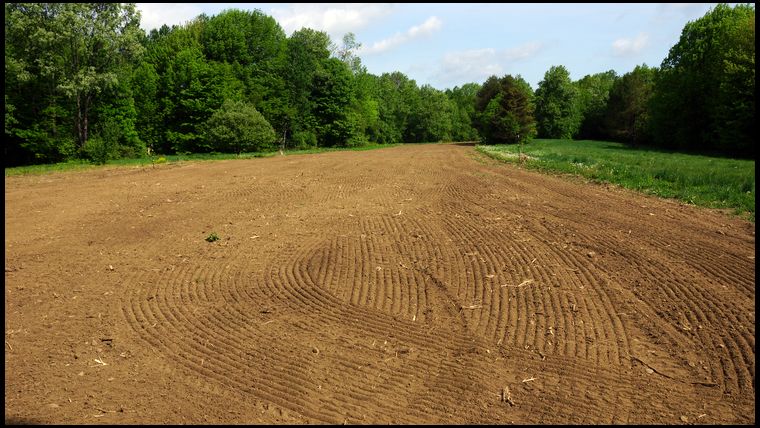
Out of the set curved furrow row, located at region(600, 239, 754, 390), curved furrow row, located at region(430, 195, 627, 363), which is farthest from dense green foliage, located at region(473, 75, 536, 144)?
curved furrow row, located at region(600, 239, 754, 390)

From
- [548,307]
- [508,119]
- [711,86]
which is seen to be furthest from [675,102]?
[548,307]

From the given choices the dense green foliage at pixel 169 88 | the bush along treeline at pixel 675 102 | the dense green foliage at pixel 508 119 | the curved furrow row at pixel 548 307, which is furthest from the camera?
the dense green foliage at pixel 508 119

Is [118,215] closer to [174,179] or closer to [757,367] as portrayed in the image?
[174,179]

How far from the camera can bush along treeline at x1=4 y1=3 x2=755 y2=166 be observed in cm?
3584

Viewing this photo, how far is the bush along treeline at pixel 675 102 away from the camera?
37.2 metres

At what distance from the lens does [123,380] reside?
482 cm

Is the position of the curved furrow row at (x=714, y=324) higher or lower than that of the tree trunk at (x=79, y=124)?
lower

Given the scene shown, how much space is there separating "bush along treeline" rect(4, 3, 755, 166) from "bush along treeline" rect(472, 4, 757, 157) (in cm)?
16

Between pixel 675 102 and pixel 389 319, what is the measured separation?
51305 millimetres

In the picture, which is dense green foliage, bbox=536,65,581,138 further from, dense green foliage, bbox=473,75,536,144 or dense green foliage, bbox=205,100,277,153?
dense green foliage, bbox=205,100,277,153

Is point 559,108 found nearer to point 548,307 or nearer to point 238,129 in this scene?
point 238,129

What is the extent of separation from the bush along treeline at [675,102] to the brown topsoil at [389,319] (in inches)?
1340

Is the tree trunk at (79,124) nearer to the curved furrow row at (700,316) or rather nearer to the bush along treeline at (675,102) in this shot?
the curved furrow row at (700,316)

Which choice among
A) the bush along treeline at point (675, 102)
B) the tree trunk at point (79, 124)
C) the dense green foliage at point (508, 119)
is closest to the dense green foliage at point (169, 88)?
the tree trunk at point (79, 124)
